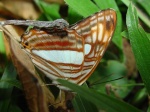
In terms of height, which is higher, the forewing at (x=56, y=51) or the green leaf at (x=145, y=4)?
the green leaf at (x=145, y=4)

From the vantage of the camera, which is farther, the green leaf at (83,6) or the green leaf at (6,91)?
the green leaf at (83,6)

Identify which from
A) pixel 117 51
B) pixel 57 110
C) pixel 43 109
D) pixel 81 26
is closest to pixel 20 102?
pixel 57 110

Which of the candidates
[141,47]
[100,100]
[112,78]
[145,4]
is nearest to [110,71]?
[112,78]

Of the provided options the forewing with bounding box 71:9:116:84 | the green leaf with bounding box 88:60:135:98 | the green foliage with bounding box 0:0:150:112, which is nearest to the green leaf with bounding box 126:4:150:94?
the green foliage with bounding box 0:0:150:112

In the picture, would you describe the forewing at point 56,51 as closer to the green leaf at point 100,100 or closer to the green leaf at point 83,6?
the green leaf at point 83,6

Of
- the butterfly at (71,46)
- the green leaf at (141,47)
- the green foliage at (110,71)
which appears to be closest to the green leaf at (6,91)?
the green foliage at (110,71)

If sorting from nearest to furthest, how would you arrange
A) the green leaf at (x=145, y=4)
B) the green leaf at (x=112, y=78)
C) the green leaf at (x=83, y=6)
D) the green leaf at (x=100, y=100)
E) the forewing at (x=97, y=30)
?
the green leaf at (x=100, y=100)
the forewing at (x=97, y=30)
the green leaf at (x=83, y=6)
the green leaf at (x=112, y=78)
the green leaf at (x=145, y=4)

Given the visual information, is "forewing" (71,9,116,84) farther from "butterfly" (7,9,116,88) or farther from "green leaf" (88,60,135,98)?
"green leaf" (88,60,135,98)
